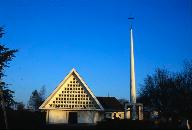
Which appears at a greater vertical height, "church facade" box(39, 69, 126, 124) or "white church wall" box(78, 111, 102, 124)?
"church facade" box(39, 69, 126, 124)

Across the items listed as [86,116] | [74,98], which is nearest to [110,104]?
[86,116]

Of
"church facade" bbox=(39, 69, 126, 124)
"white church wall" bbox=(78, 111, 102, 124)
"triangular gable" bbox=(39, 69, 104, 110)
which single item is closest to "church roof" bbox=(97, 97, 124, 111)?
"white church wall" bbox=(78, 111, 102, 124)

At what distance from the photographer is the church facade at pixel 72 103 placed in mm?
52719

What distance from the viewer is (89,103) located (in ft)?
175

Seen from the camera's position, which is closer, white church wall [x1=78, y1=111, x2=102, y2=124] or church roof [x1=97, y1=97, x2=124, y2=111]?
white church wall [x1=78, y1=111, x2=102, y2=124]

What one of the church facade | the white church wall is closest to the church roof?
the white church wall

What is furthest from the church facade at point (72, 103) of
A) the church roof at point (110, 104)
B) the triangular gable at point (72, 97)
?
the church roof at point (110, 104)

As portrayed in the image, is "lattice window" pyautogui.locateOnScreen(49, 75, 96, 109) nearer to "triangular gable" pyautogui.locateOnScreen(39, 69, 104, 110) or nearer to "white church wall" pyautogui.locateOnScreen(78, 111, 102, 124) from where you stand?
"triangular gable" pyautogui.locateOnScreen(39, 69, 104, 110)

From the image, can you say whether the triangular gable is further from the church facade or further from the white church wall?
the white church wall

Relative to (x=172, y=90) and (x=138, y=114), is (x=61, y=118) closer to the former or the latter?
(x=138, y=114)

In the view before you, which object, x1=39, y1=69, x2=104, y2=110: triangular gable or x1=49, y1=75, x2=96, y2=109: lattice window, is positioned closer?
x1=39, y1=69, x2=104, y2=110: triangular gable

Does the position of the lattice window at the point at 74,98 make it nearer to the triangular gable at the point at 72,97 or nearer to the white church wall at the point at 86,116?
the triangular gable at the point at 72,97

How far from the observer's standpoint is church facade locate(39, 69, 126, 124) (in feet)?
173

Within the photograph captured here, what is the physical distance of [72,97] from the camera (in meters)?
53.4
